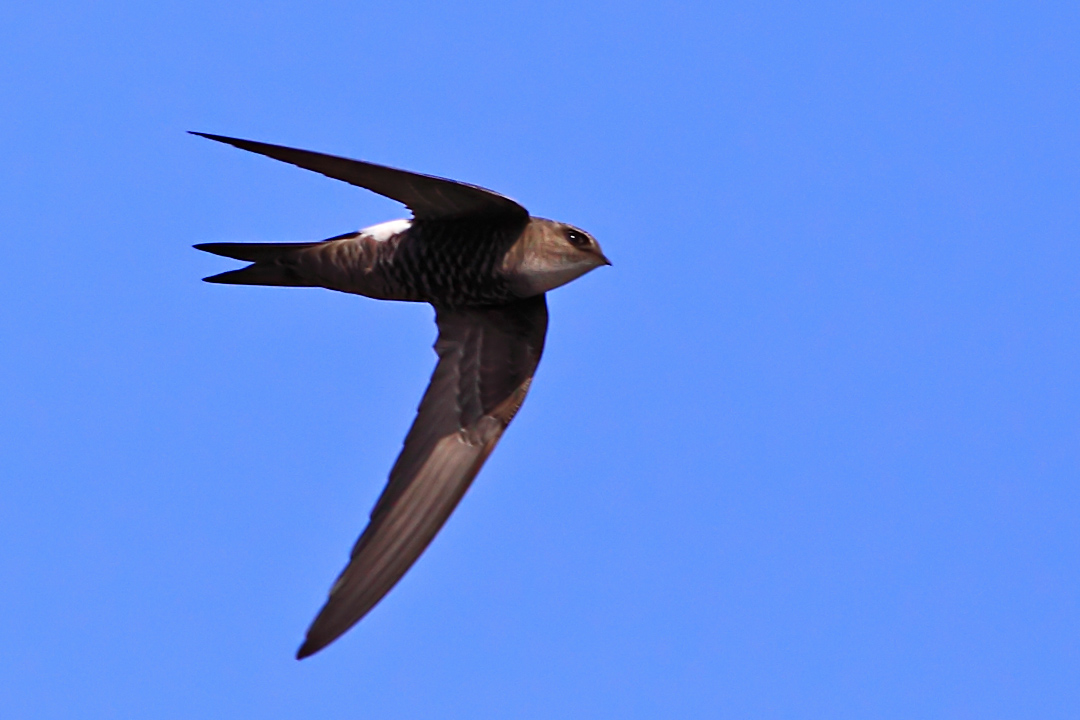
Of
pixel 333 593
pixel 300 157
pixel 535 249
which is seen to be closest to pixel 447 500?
pixel 333 593

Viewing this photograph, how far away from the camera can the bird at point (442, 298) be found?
8375 millimetres

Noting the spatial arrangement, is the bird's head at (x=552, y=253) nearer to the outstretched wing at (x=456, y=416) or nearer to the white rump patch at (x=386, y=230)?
the outstretched wing at (x=456, y=416)

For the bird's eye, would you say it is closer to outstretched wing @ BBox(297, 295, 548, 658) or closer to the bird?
the bird

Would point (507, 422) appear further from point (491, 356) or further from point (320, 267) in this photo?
point (320, 267)

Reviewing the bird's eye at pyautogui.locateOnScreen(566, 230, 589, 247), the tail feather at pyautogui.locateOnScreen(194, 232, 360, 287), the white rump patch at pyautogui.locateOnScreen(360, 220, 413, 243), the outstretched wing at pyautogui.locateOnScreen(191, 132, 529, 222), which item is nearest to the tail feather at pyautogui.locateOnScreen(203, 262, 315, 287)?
the tail feather at pyautogui.locateOnScreen(194, 232, 360, 287)

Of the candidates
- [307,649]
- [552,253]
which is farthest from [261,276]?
[307,649]

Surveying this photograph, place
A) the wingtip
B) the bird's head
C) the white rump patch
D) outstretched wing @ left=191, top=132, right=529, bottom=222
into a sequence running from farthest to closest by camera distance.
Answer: the white rump patch < the bird's head < the wingtip < outstretched wing @ left=191, top=132, right=529, bottom=222

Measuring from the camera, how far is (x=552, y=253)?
8625 millimetres

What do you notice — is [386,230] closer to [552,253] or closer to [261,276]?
[261,276]

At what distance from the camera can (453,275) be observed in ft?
28.9

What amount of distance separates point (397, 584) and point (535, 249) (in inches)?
81.7

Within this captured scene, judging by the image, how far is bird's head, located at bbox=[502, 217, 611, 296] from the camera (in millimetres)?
8625

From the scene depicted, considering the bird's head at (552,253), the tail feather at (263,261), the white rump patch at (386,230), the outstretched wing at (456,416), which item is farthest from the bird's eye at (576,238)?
the tail feather at (263,261)

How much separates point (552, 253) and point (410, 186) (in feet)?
3.12
